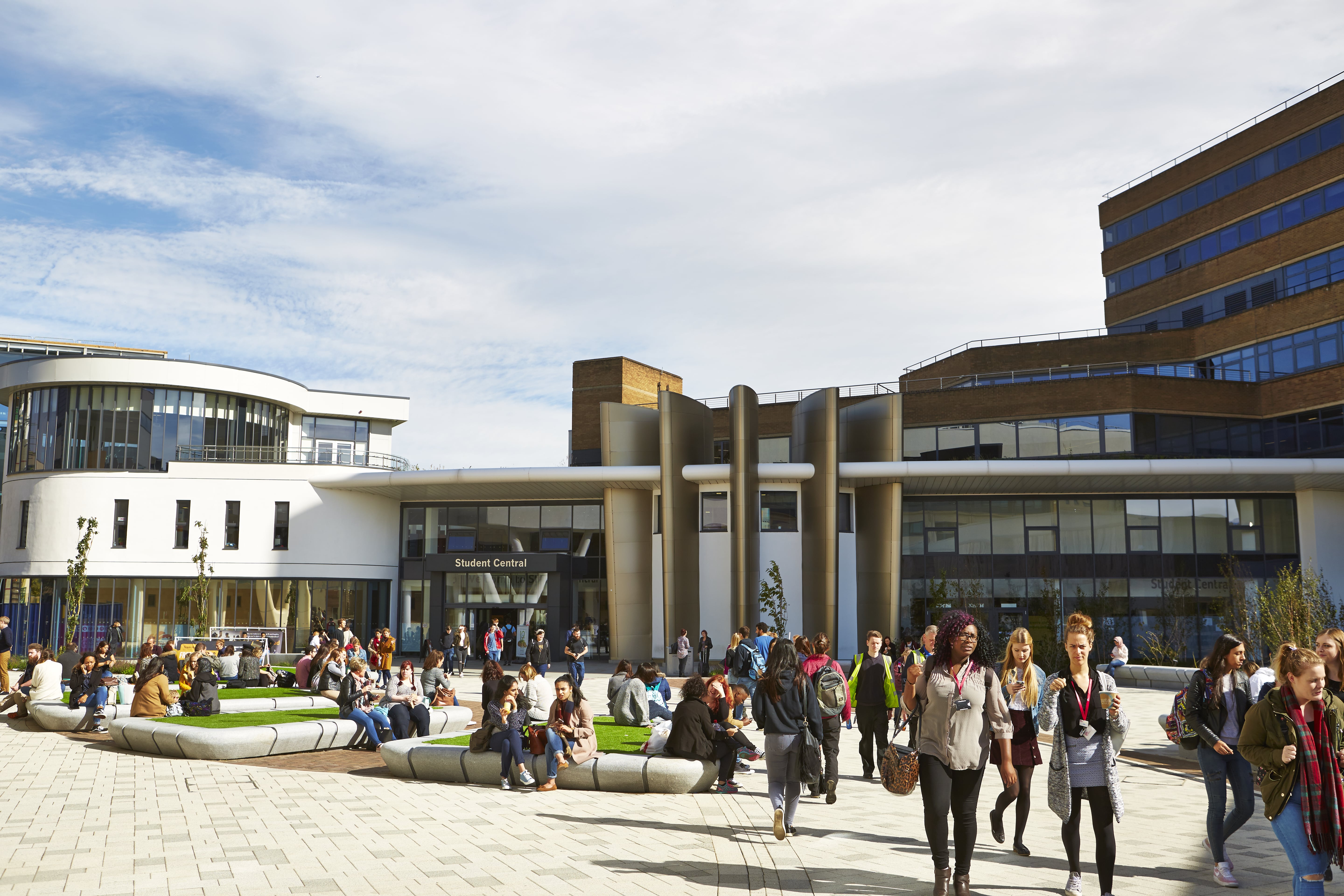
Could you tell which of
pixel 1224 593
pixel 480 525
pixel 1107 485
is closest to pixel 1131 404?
pixel 1107 485

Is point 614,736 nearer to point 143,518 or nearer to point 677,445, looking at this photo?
point 677,445

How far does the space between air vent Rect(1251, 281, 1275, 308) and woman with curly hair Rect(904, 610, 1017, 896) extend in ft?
130

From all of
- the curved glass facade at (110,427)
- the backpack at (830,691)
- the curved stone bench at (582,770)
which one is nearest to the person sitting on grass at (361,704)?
the curved stone bench at (582,770)

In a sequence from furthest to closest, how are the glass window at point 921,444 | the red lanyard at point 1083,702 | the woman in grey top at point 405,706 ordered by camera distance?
the glass window at point 921,444, the woman in grey top at point 405,706, the red lanyard at point 1083,702

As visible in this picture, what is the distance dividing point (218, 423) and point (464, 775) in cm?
3280

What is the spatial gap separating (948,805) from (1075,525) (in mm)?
31627

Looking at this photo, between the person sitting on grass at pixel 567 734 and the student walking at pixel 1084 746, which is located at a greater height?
the student walking at pixel 1084 746

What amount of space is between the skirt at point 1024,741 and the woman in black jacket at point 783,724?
5.26 feet

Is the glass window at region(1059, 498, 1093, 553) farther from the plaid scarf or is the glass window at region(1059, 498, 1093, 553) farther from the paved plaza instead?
the plaid scarf

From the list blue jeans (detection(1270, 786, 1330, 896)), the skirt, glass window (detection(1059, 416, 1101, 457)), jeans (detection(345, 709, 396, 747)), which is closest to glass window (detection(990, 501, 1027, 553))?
glass window (detection(1059, 416, 1101, 457))

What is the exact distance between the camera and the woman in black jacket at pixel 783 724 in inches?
347

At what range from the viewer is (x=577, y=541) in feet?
132

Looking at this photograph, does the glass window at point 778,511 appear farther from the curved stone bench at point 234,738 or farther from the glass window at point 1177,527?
the curved stone bench at point 234,738

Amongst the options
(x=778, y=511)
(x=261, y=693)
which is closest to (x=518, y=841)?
(x=261, y=693)
